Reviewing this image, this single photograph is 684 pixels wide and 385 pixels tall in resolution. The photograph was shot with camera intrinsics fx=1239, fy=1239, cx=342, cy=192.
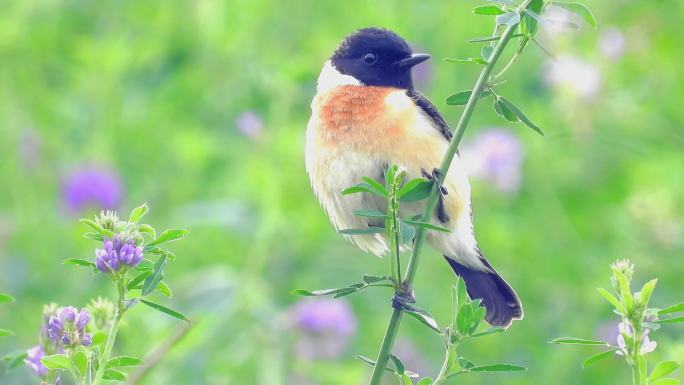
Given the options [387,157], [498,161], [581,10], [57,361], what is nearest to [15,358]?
[57,361]

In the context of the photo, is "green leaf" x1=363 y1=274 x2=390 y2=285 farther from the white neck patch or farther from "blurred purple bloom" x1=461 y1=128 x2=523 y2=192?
"blurred purple bloom" x1=461 y1=128 x2=523 y2=192

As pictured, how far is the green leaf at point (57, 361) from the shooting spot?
5.59 feet

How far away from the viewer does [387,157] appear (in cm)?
324

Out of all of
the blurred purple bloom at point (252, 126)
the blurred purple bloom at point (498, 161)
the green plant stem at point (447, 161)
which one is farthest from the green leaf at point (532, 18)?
the blurred purple bloom at point (498, 161)

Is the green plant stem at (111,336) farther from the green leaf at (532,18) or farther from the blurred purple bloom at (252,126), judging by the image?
the blurred purple bloom at (252,126)

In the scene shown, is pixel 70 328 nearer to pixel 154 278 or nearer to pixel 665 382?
pixel 154 278

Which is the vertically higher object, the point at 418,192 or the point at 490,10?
the point at 490,10

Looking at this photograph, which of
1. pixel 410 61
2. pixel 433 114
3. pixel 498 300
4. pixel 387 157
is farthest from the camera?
pixel 410 61

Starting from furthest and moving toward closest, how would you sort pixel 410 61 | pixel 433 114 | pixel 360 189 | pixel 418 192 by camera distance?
pixel 410 61, pixel 433 114, pixel 418 192, pixel 360 189

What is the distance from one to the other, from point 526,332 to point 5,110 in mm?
2882

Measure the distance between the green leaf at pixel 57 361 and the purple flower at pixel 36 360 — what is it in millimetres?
146

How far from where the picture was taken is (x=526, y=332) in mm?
5629

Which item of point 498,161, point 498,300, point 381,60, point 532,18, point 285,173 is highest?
point 532,18

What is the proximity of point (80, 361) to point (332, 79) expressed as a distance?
7.61 feet
